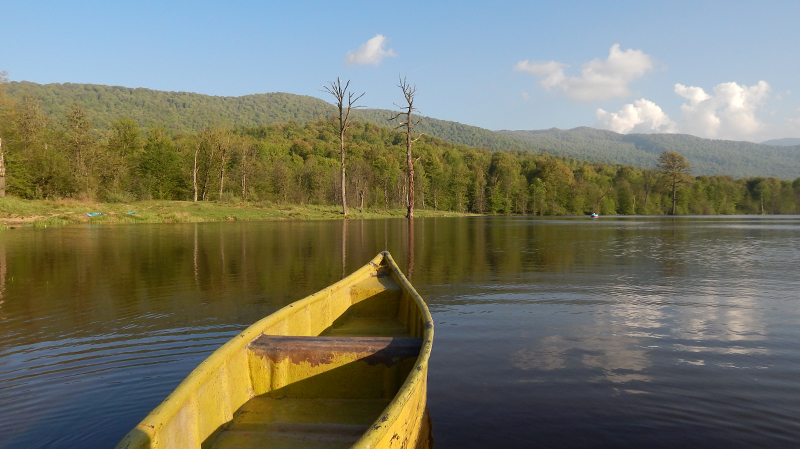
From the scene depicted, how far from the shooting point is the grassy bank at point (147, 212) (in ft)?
119

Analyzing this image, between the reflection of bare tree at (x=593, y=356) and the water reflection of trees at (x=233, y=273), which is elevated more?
the water reflection of trees at (x=233, y=273)

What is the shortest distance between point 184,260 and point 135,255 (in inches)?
108

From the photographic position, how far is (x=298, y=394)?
432 centimetres

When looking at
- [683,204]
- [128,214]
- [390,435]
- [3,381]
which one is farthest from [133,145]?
[683,204]

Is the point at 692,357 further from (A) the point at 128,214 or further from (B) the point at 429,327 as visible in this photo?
(A) the point at 128,214

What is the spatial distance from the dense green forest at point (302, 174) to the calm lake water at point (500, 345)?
44250mm

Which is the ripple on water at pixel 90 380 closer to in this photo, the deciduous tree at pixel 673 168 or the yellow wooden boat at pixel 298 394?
the yellow wooden boat at pixel 298 394

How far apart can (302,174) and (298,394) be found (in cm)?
9383

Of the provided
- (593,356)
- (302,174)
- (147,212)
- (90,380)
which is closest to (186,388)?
(90,380)

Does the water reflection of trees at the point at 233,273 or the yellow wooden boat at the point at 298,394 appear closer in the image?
the yellow wooden boat at the point at 298,394

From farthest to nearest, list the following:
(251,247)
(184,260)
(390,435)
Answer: (251,247), (184,260), (390,435)

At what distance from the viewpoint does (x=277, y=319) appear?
195 inches

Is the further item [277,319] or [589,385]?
[589,385]

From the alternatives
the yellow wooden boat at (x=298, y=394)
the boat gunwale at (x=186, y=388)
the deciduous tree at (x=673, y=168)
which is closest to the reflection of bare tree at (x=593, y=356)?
the yellow wooden boat at (x=298, y=394)
